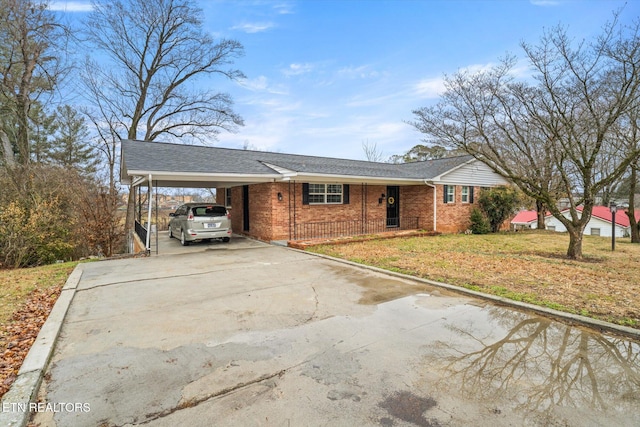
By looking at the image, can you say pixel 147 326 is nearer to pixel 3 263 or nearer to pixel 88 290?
pixel 88 290

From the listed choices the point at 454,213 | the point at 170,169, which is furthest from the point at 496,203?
the point at 170,169

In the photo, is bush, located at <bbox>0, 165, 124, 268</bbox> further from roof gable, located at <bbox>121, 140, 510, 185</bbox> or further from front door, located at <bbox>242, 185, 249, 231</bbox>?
front door, located at <bbox>242, 185, 249, 231</bbox>

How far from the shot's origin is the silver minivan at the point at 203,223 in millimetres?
→ 11445

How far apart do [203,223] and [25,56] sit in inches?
451

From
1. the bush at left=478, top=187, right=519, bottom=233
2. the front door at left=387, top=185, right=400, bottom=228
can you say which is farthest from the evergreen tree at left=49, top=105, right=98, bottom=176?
the bush at left=478, top=187, right=519, bottom=233

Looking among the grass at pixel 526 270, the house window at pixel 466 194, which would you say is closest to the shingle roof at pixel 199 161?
the house window at pixel 466 194

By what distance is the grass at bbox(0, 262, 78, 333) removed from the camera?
16.1ft

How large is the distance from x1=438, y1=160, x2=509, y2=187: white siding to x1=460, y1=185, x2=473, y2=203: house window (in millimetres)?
286

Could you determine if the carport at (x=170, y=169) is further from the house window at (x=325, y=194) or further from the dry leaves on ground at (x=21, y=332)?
the dry leaves on ground at (x=21, y=332)

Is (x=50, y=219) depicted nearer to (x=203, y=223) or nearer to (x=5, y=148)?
(x=203, y=223)

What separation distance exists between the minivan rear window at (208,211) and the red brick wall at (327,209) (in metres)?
1.55

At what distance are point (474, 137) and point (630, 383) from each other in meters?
10.3

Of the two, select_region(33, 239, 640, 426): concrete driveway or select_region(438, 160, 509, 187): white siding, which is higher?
select_region(438, 160, 509, 187): white siding

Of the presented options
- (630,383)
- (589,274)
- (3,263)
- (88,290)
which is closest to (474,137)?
(589,274)
